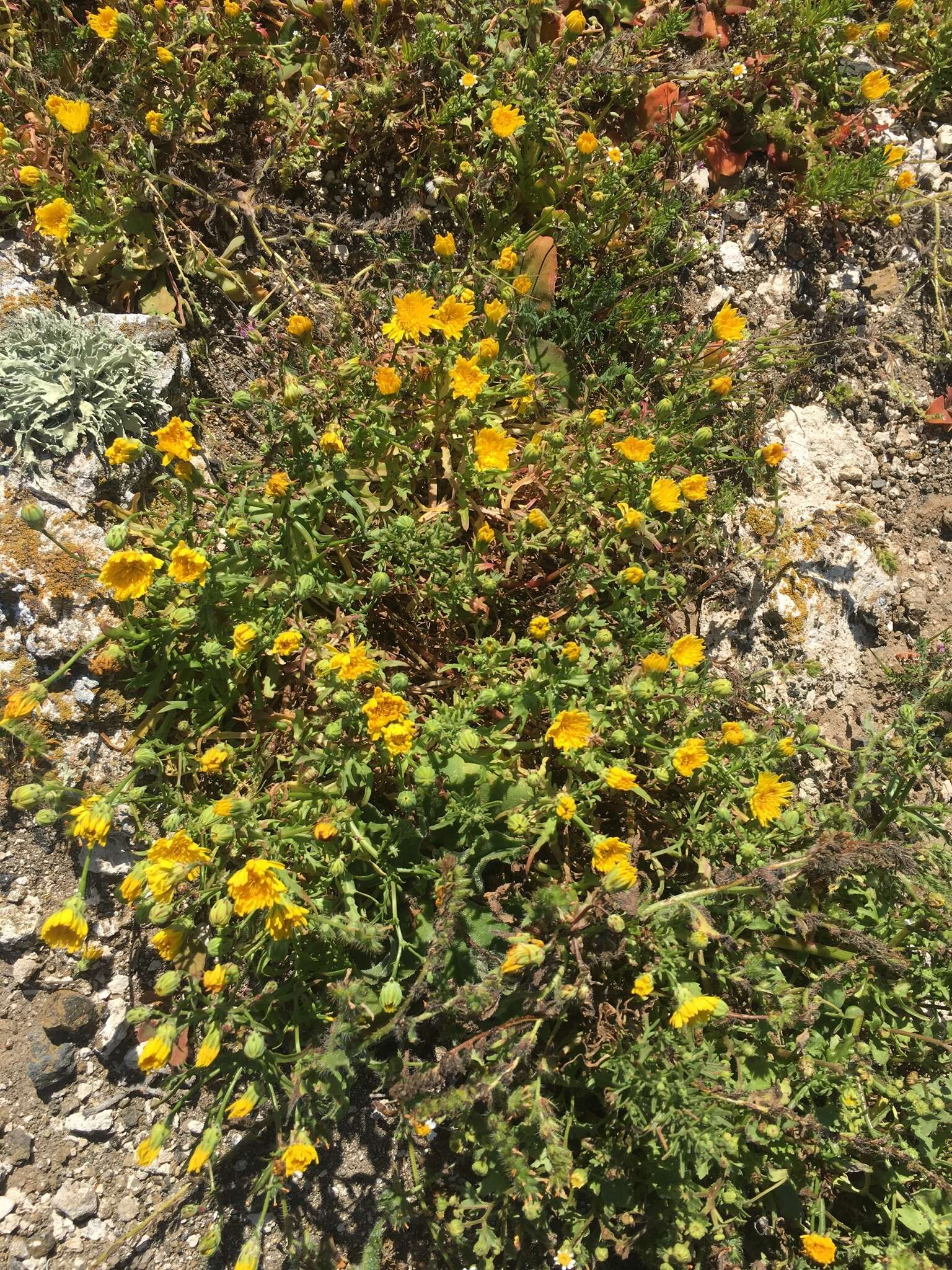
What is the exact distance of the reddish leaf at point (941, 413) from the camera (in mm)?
3965

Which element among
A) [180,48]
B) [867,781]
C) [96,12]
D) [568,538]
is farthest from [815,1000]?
[96,12]

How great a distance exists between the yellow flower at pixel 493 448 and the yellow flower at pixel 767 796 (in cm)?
150

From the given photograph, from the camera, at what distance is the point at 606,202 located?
3535 millimetres

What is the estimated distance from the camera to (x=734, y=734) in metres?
2.67

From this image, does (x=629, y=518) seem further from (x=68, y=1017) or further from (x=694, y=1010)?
(x=68, y=1017)

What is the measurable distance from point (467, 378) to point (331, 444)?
63 cm

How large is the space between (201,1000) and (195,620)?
137 cm

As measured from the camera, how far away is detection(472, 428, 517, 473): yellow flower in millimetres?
2994

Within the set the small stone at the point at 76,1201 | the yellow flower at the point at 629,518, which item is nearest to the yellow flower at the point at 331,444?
the yellow flower at the point at 629,518

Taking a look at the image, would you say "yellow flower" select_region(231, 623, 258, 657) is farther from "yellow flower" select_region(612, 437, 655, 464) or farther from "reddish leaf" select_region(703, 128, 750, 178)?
"reddish leaf" select_region(703, 128, 750, 178)

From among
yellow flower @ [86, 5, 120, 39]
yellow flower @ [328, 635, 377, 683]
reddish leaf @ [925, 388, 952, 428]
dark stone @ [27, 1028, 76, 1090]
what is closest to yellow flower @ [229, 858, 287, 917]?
yellow flower @ [328, 635, 377, 683]

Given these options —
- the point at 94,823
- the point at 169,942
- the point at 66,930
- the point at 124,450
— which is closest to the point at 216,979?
the point at 169,942

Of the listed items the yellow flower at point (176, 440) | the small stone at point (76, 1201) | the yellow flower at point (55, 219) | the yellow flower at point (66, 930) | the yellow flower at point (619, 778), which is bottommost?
the small stone at point (76, 1201)

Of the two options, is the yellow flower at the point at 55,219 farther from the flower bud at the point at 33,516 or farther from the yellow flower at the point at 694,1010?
the yellow flower at the point at 694,1010
